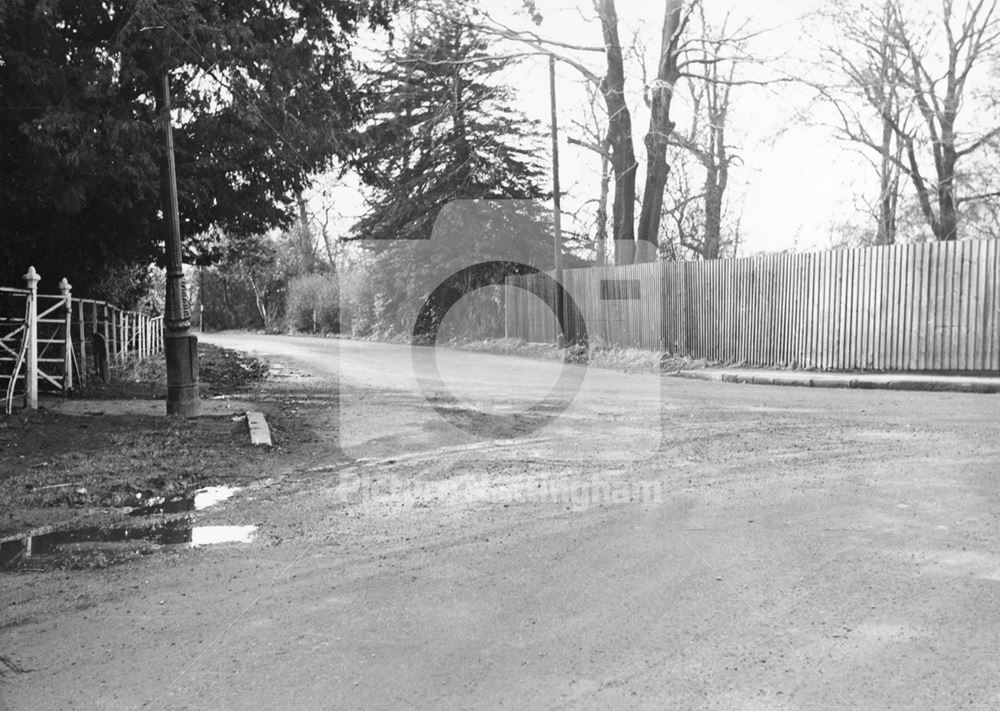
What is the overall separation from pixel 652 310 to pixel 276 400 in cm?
1172

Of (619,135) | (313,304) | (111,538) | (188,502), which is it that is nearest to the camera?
(111,538)

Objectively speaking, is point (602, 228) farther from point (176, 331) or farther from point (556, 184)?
point (176, 331)

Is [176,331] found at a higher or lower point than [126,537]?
higher

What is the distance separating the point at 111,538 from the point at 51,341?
802cm

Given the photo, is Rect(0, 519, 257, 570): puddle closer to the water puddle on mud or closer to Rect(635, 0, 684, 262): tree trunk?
the water puddle on mud

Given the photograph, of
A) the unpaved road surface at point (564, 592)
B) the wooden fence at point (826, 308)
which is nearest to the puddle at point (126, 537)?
the unpaved road surface at point (564, 592)

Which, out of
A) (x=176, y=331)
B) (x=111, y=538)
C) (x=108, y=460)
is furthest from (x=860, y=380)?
(x=111, y=538)

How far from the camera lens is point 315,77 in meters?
13.9

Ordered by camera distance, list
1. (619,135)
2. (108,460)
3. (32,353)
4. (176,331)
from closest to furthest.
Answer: (108,460), (176,331), (32,353), (619,135)

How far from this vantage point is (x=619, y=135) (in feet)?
81.7

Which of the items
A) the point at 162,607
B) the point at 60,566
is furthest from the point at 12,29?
the point at 162,607

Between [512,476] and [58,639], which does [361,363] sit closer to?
[512,476]

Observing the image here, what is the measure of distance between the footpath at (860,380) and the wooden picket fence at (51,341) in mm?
11632

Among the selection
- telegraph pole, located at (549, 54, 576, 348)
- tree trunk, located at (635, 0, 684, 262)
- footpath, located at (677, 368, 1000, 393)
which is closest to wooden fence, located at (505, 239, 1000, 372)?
footpath, located at (677, 368, 1000, 393)
